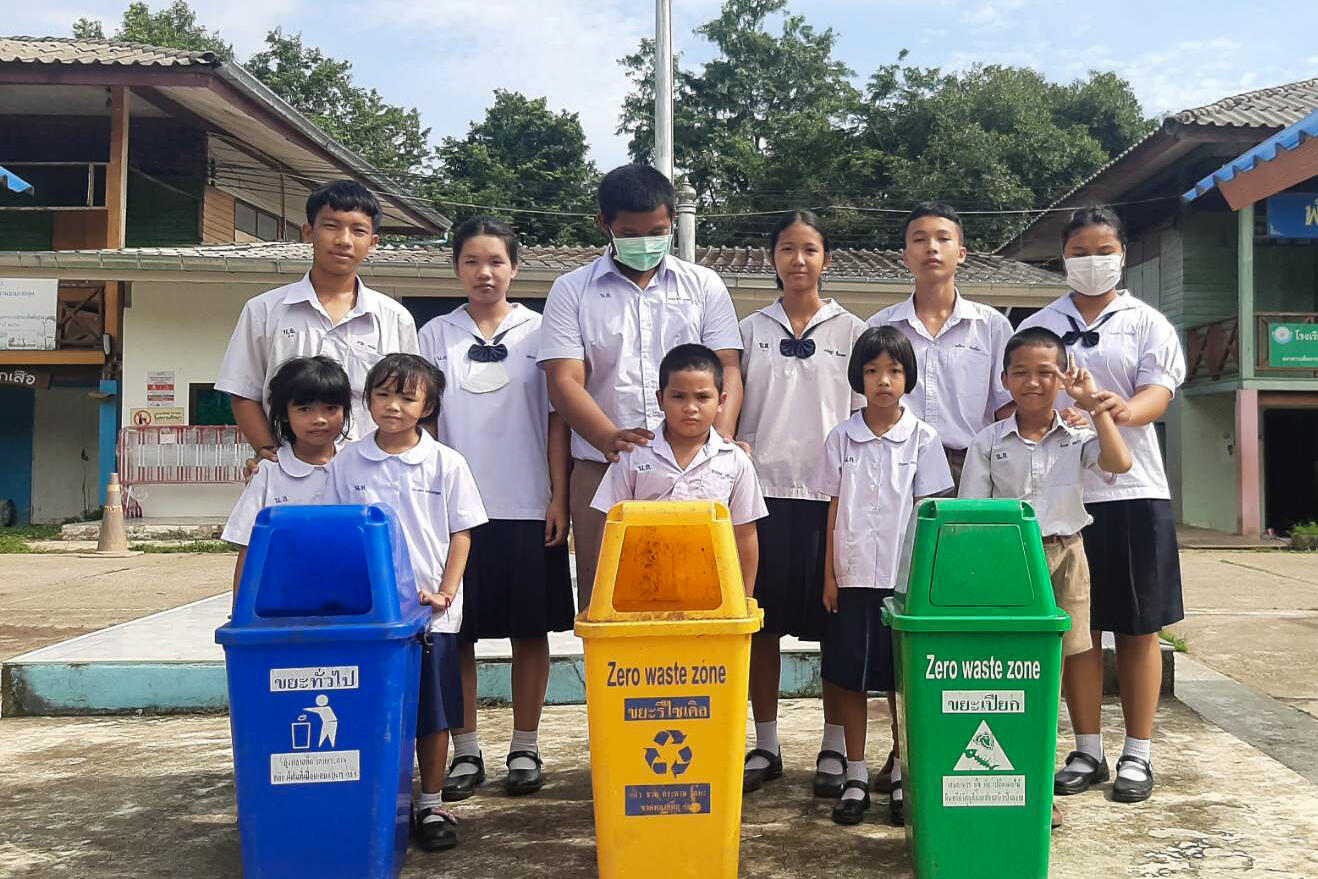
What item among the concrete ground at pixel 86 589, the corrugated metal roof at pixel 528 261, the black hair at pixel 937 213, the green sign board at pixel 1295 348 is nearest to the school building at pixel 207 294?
the corrugated metal roof at pixel 528 261

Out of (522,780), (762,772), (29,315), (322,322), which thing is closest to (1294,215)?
(762,772)

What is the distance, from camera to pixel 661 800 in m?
2.67

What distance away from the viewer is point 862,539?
3.28 metres

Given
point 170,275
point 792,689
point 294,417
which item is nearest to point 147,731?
point 294,417

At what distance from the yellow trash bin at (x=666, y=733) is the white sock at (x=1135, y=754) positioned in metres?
1.51

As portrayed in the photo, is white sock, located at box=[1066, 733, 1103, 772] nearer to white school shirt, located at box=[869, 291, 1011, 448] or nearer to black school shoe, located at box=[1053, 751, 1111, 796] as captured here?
black school shoe, located at box=[1053, 751, 1111, 796]

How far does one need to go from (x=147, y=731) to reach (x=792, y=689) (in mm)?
2711

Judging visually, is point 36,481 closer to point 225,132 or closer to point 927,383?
Answer: point 225,132

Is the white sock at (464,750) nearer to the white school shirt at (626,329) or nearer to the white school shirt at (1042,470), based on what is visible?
the white school shirt at (626,329)

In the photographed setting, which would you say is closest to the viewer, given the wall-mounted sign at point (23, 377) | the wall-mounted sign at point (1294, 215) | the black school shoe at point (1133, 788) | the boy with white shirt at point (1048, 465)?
the boy with white shirt at point (1048, 465)

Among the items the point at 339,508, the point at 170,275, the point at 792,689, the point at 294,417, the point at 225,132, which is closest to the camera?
the point at 339,508

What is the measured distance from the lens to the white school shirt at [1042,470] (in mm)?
3352

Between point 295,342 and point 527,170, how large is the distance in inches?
1084

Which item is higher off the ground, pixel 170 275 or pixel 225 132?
pixel 225 132
